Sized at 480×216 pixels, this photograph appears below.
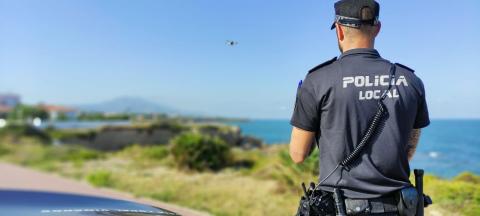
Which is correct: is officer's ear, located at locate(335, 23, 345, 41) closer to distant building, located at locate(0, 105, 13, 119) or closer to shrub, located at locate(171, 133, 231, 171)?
shrub, located at locate(171, 133, 231, 171)

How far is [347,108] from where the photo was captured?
1.97m

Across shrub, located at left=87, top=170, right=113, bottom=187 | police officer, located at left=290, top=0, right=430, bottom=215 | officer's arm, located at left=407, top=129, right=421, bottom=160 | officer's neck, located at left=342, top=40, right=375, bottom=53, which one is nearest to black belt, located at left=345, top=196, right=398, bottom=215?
police officer, located at left=290, top=0, right=430, bottom=215

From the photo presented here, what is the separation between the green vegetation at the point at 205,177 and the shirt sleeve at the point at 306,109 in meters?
2.80

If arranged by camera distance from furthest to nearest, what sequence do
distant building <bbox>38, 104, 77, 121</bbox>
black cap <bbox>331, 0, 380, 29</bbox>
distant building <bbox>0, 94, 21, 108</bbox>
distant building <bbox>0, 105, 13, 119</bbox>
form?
distant building <bbox>38, 104, 77, 121</bbox>
distant building <bbox>0, 94, 21, 108</bbox>
distant building <bbox>0, 105, 13, 119</bbox>
black cap <bbox>331, 0, 380, 29</bbox>

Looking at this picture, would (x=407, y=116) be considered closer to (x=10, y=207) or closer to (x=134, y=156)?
(x=10, y=207)

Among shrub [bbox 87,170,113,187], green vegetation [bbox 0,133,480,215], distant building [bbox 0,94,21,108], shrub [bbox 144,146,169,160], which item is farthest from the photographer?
shrub [bbox 144,146,169,160]

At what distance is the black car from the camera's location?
2.05 metres

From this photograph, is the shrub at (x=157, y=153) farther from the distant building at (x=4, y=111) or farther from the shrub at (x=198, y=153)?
the distant building at (x=4, y=111)

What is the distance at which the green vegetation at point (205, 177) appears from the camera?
517 cm

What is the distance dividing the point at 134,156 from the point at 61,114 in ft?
12.3

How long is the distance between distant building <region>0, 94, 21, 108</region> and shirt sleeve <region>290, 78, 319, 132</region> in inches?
439

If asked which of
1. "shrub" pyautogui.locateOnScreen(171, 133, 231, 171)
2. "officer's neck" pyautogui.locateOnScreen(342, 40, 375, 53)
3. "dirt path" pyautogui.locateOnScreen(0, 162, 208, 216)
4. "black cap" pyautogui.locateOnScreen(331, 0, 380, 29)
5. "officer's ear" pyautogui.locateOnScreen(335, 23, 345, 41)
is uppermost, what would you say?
"black cap" pyautogui.locateOnScreen(331, 0, 380, 29)

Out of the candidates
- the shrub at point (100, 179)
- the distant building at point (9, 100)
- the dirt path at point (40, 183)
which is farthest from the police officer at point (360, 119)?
the distant building at point (9, 100)

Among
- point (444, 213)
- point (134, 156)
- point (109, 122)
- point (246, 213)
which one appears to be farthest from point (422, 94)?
point (109, 122)
